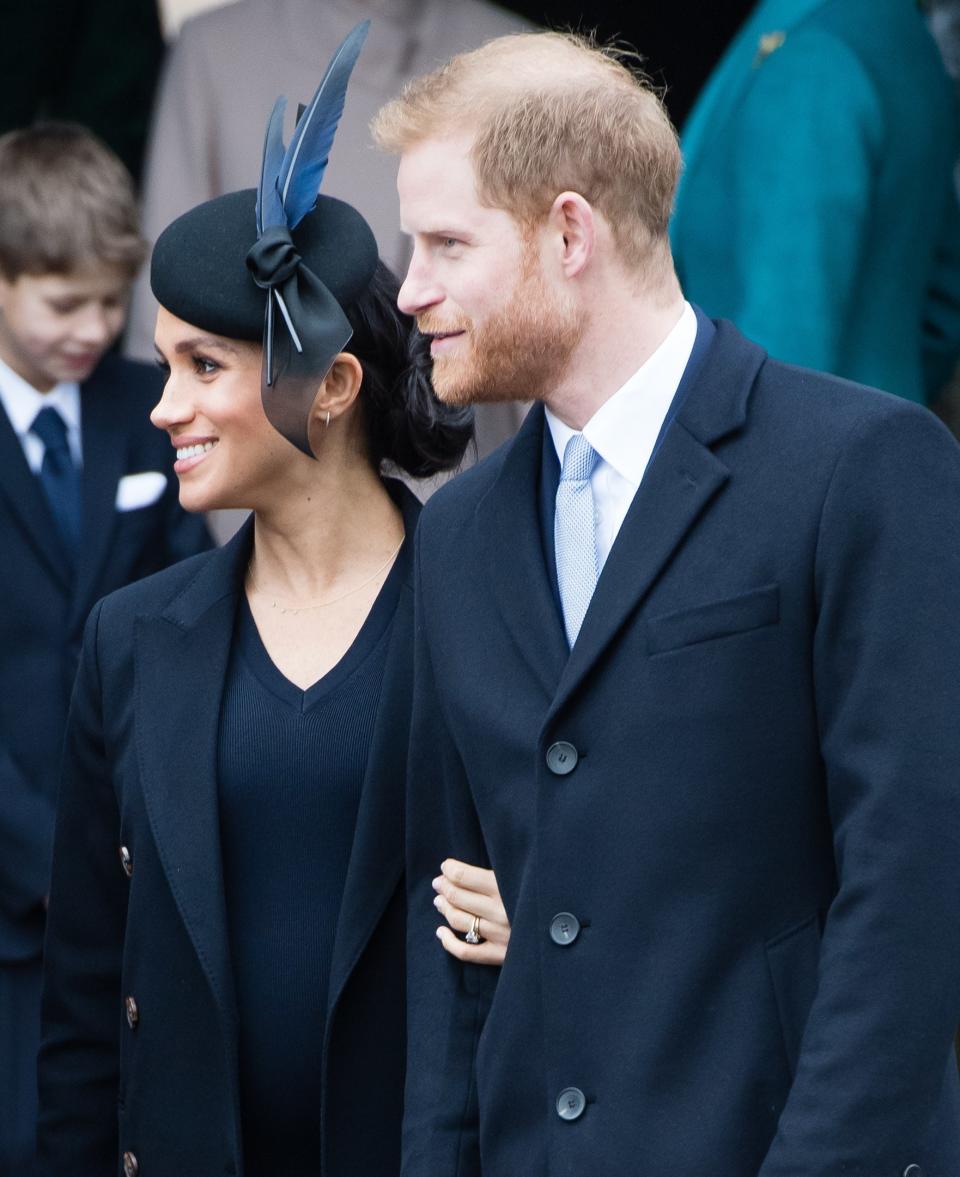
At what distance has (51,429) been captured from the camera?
3.85 m

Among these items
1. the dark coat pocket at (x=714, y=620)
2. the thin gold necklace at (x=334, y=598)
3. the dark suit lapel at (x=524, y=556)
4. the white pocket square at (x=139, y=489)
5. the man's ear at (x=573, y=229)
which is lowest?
the white pocket square at (x=139, y=489)

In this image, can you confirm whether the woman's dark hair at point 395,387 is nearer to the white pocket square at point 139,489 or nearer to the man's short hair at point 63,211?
the white pocket square at point 139,489

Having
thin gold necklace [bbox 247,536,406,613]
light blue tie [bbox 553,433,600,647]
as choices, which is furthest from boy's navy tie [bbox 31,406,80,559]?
light blue tie [bbox 553,433,600,647]

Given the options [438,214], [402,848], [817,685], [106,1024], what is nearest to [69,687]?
[106,1024]

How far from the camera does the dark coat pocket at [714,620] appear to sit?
2113 millimetres

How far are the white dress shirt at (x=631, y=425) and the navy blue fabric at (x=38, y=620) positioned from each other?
64.4 inches

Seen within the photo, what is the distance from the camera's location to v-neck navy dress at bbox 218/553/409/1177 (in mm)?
2711

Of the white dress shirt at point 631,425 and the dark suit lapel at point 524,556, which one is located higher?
the white dress shirt at point 631,425

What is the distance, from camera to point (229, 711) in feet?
9.16

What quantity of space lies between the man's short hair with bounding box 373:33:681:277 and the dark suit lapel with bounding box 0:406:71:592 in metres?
1.54

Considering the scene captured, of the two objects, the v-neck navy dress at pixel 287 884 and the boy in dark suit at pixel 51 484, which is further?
the boy in dark suit at pixel 51 484

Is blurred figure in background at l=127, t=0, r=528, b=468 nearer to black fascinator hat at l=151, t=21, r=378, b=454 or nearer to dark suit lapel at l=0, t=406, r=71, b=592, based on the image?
dark suit lapel at l=0, t=406, r=71, b=592

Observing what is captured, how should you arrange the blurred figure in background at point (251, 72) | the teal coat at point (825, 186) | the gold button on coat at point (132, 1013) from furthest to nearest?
the blurred figure in background at point (251, 72), the teal coat at point (825, 186), the gold button on coat at point (132, 1013)

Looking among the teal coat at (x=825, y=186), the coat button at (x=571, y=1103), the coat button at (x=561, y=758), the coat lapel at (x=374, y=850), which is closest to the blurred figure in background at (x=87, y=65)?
the teal coat at (x=825, y=186)
